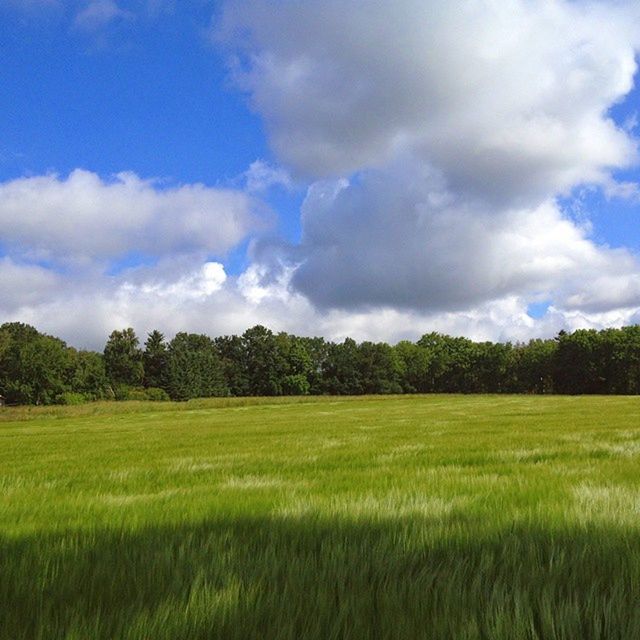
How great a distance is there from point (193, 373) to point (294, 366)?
29.2 meters

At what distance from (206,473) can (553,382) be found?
15003 centimetres

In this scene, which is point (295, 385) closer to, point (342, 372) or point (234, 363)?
point (342, 372)

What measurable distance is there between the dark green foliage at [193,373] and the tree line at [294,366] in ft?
0.93

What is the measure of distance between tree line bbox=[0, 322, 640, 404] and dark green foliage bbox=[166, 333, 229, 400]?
0.93ft

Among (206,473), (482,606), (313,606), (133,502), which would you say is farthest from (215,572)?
(206,473)

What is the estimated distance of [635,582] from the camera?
2.37 metres

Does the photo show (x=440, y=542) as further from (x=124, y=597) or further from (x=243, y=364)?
(x=243, y=364)

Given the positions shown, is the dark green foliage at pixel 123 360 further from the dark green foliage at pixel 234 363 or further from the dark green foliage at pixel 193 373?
the dark green foliage at pixel 234 363

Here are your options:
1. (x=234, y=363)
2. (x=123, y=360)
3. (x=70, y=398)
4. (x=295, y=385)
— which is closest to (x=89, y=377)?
(x=123, y=360)

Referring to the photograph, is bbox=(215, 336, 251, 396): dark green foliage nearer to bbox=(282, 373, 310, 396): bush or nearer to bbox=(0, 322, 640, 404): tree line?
bbox=(0, 322, 640, 404): tree line

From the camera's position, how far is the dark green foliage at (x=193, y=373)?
135 m

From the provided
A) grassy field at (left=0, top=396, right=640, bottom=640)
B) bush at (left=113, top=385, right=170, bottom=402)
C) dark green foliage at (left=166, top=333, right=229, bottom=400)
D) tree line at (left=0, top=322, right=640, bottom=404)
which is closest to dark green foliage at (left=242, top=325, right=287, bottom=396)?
tree line at (left=0, top=322, right=640, bottom=404)

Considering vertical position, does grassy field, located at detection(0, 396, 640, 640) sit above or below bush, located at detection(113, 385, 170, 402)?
above

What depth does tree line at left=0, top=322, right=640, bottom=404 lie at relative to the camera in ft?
403
